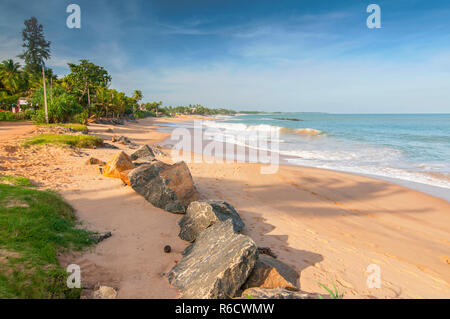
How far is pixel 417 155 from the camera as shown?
63.8 ft

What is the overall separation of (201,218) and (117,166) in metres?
4.71

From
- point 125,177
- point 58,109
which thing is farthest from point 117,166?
point 58,109

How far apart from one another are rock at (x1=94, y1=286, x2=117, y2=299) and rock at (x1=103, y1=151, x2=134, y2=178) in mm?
5633

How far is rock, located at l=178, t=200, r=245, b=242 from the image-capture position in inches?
205

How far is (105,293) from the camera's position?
330 centimetres

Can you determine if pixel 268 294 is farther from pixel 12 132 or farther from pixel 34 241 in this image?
pixel 12 132

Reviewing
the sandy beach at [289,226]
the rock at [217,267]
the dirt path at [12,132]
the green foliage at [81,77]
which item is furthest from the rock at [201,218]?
the green foliage at [81,77]

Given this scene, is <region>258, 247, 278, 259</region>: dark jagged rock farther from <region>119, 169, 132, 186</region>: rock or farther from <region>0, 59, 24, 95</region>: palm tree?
<region>0, 59, 24, 95</region>: palm tree

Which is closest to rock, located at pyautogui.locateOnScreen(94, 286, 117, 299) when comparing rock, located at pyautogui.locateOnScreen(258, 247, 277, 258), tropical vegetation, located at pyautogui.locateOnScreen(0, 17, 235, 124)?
rock, located at pyautogui.locateOnScreen(258, 247, 277, 258)

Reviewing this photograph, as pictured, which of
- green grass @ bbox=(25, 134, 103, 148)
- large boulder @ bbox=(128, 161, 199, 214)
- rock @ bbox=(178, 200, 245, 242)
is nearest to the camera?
rock @ bbox=(178, 200, 245, 242)

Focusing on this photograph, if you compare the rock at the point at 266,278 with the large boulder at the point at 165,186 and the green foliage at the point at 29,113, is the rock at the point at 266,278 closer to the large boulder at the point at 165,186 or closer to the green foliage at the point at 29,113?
the large boulder at the point at 165,186

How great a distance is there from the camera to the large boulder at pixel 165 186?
22.2ft
